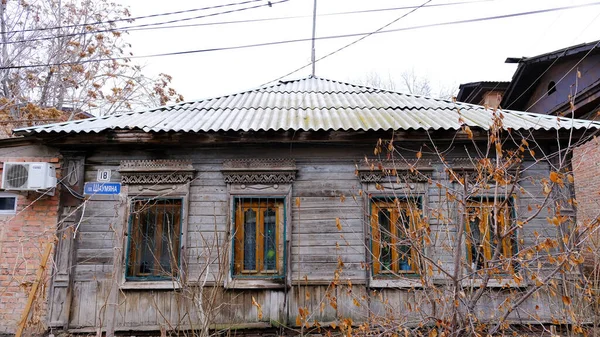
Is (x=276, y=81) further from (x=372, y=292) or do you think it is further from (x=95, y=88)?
(x=95, y=88)

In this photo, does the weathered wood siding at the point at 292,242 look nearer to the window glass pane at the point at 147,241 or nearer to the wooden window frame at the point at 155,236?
the wooden window frame at the point at 155,236

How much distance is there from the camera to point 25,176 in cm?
541

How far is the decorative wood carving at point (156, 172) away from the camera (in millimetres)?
5742

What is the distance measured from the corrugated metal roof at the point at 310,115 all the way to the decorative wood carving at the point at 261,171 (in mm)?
616

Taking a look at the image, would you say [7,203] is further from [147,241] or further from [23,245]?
[147,241]

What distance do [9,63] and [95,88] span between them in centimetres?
270

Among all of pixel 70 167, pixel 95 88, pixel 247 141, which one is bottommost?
pixel 70 167

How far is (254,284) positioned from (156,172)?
233 cm

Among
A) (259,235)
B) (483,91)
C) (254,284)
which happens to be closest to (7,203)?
(259,235)

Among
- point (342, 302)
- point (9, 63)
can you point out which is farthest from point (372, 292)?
point (9, 63)

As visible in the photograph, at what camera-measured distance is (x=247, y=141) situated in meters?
5.55

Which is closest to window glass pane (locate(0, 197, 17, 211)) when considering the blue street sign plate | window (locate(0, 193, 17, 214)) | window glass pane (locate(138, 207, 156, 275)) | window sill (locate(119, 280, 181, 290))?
window (locate(0, 193, 17, 214))

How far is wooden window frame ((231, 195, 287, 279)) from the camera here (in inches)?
220

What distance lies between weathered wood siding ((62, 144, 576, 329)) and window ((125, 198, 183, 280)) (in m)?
0.26
